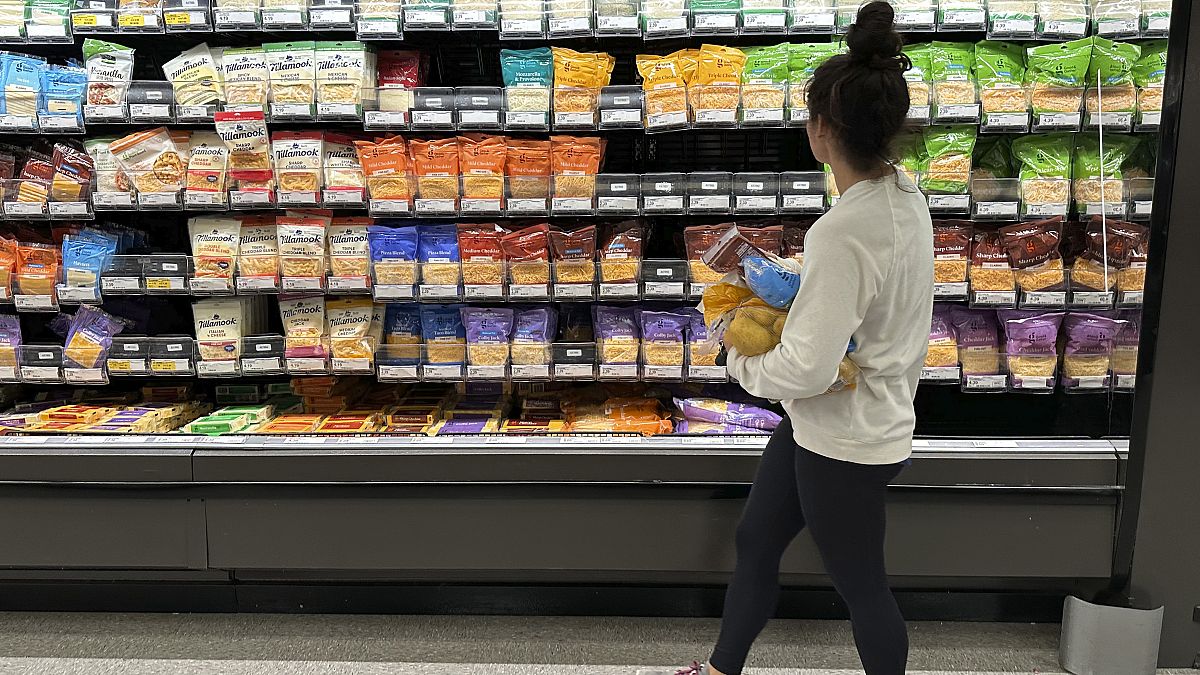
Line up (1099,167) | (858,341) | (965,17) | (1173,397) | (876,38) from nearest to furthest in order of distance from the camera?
(876,38) < (858,341) < (1173,397) < (965,17) < (1099,167)

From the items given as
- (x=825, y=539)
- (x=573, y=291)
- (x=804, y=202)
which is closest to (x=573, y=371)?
(x=573, y=291)

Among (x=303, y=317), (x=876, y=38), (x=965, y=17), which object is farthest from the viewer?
(x=303, y=317)

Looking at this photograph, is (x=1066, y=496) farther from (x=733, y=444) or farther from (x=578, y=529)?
(x=578, y=529)

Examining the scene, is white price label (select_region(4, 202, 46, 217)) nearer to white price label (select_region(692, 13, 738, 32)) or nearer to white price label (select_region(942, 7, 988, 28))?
white price label (select_region(692, 13, 738, 32))

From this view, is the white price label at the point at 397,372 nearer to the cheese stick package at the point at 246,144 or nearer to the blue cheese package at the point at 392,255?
the blue cheese package at the point at 392,255

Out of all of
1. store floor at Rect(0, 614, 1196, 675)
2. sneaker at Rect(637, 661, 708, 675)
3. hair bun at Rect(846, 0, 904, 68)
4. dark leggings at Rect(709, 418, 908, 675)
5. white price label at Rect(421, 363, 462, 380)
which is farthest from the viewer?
white price label at Rect(421, 363, 462, 380)

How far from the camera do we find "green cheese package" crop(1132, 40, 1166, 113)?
233 centimetres

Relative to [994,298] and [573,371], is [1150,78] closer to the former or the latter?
[994,298]

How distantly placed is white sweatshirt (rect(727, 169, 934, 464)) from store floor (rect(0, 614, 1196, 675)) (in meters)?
0.98

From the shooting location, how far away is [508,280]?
2.58m

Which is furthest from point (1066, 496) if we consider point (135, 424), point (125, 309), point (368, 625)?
point (125, 309)

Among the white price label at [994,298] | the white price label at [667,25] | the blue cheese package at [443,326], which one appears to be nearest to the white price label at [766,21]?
the white price label at [667,25]

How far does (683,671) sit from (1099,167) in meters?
1.89

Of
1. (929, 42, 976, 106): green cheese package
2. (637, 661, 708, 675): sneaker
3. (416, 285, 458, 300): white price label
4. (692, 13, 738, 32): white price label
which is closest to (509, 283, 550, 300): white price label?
(416, 285, 458, 300): white price label
